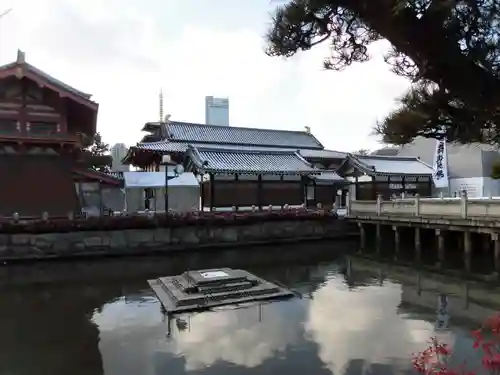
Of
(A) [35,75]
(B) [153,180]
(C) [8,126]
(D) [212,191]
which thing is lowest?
(D) [212,191]

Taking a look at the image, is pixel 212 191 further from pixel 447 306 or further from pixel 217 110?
pixel 217 110

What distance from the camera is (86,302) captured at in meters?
13.3

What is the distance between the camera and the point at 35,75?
19.6 metres

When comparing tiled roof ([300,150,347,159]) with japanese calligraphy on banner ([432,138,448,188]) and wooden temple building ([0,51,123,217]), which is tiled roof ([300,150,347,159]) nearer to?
japanese calligraphy on banner ([432,138,448,188])

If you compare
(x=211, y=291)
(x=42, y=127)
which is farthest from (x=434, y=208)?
(x=42, y=127)

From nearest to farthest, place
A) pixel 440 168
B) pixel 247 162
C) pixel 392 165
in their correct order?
pixel 247 162 → pixel 440 168 → pixel 392 165

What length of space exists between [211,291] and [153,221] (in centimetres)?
1044

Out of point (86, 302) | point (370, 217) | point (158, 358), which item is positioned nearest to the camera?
point (158, 358)

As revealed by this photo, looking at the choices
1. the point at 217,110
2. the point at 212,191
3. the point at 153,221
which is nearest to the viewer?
the point at 153,221

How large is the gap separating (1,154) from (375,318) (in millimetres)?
17141

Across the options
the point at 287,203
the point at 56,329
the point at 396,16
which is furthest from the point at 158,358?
the point at 287,203

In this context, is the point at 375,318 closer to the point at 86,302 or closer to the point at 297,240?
the point at 86,302

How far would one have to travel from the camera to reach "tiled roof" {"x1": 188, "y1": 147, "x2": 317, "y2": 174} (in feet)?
90.1

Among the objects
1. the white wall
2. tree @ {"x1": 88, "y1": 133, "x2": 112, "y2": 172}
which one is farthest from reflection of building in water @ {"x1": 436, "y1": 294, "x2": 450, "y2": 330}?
tree @ {"x1": 88, "y1": 133, "x2": 112, "y2": 172}
